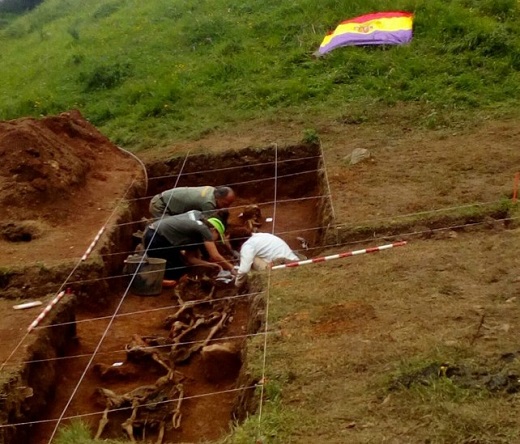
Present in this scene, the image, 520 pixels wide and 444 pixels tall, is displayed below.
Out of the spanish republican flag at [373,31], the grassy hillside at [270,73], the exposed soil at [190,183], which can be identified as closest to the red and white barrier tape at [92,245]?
the exposed soil at [190,183]

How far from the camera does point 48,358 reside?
589cm

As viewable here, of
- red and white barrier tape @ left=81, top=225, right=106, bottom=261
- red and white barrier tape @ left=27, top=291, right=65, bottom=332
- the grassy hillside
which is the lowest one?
the grassy hillside

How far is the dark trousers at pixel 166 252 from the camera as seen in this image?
8078 millimetres

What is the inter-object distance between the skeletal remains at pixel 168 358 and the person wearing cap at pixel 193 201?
1.03 metres

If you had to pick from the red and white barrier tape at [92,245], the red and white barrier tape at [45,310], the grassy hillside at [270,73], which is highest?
the red and white barrier tape at [45,310]

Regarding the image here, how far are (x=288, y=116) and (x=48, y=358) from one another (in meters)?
6.75

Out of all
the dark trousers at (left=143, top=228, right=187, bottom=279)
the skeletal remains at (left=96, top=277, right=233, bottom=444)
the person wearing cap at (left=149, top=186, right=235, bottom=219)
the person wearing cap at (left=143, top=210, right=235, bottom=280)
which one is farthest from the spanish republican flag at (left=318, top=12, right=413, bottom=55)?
the skeletal remains at (left=96, top=277, right=233, bottom=444)

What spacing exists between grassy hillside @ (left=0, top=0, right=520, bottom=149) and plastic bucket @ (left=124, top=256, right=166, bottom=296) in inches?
159

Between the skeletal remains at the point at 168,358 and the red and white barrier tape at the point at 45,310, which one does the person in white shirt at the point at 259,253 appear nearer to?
the skeletal remains at the point at 168,358

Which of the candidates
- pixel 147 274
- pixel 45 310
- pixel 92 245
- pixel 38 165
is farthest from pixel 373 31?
pixel 45 310

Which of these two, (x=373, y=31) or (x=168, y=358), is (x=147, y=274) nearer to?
(x=168, y=358)

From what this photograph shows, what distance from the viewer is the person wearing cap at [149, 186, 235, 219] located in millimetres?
8320

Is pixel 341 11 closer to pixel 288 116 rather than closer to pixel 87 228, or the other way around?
pixel 288 116

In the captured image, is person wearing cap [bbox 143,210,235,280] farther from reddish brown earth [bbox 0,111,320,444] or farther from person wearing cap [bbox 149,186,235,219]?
reddish brown earth [bbox 0,111,320,444]
